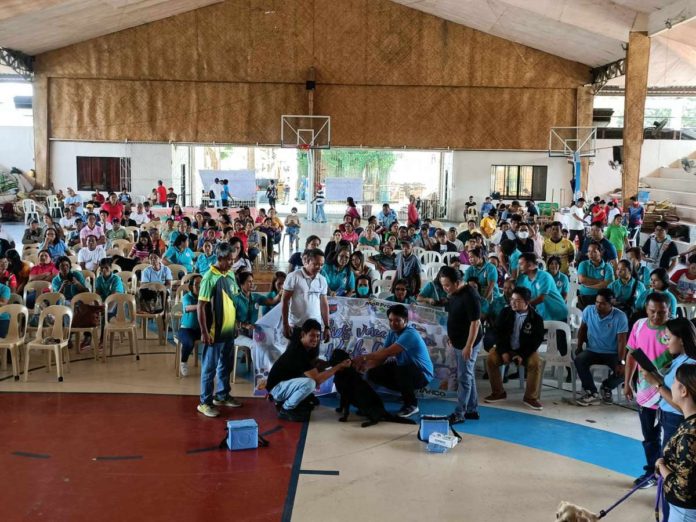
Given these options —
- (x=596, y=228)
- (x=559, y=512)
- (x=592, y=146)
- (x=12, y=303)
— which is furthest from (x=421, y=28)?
(x=559, y=512)

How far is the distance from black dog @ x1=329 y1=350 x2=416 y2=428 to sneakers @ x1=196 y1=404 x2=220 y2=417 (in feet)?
3.63

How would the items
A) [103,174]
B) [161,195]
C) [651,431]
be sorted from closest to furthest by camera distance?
[651,431], [161,195], [103,174]

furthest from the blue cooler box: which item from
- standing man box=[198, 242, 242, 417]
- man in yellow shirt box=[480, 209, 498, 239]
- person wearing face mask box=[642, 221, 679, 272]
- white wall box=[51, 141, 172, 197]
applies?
white wall box=[51, 141, 172, 197]

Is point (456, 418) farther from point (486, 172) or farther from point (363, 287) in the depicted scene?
point (486, 172)

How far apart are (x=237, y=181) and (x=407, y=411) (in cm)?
1503

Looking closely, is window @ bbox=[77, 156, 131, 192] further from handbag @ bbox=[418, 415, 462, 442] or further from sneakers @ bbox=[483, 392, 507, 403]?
handbag @ bbox=[418, 415, 462, 442]

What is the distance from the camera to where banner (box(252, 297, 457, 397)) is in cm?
703

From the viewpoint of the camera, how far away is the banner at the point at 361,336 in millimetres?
7031

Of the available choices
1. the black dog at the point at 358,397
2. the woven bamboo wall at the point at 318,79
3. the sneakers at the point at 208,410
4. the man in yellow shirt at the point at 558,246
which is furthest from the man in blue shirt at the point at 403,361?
the woven bamboo wall at the point at 318,79

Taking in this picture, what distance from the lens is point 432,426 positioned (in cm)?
593

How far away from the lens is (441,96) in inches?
888

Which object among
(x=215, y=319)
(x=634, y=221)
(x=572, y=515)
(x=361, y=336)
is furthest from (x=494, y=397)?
(x=634, y=221)

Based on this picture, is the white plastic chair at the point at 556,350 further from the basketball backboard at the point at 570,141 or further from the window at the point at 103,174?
the window at the point at 103,174

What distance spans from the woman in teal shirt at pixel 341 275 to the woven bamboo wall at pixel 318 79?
14.5m
